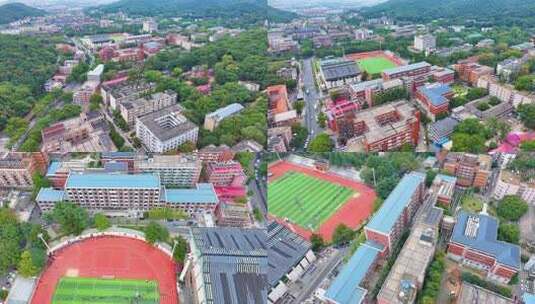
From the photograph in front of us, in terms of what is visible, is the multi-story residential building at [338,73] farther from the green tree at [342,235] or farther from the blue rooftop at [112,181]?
the blue rooftop at [112,181]

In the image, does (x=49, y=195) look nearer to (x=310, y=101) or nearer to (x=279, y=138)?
(x=279, y=138)

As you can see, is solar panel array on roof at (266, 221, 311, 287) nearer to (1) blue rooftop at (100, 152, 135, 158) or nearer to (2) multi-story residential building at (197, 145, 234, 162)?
(2) multi-story residential building at (197, 145, 234, 162)

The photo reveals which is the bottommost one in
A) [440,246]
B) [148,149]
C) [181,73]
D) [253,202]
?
[440,246]

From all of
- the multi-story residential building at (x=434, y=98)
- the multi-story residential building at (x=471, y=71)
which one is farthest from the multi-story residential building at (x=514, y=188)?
the multi-story residential building at (x=471, y=71)

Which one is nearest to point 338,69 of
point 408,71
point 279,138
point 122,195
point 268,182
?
point 408,71

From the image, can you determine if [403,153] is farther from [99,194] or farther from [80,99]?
[80,99]

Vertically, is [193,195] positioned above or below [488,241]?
above

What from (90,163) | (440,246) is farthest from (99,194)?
(440,246)
